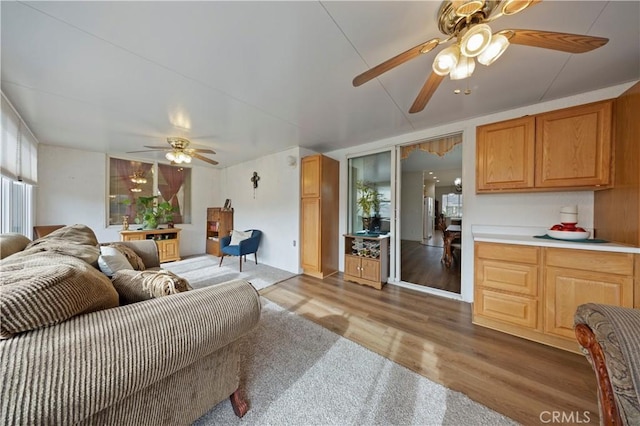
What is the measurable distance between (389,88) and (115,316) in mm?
2465

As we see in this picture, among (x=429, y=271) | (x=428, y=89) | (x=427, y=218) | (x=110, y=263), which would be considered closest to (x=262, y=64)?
(x=428, y=89)

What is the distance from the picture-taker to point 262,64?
1666mm

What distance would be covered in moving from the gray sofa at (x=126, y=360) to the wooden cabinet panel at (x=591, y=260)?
8.11 feet

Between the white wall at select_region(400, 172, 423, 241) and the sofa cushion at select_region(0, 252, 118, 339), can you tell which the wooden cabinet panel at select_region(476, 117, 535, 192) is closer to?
the sofa cushion at select_region(0, 252, 118, 339)

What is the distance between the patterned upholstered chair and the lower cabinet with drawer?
4.15ft

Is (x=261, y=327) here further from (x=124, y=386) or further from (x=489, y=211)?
(x=489, y=211)

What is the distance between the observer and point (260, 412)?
1.24 metres

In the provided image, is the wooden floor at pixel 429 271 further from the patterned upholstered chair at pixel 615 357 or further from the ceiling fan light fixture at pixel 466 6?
the ceiling fan light fixture at pixel 466 6

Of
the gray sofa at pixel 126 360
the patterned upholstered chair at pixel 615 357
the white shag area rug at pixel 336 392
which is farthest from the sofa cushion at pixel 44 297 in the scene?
the patterned upholstered chair at pixel 615 357

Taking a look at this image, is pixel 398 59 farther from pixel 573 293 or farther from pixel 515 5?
pixel 573 293

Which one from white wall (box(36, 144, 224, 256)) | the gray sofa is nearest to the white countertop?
the gray sofa

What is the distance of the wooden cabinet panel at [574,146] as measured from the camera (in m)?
1.80

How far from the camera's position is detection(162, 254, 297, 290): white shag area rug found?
3.35m

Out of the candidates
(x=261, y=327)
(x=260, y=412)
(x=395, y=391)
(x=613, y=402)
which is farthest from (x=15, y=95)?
(x=613, y=402)
